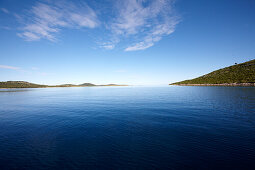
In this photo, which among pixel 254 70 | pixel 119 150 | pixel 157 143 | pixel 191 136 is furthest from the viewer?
pixel 254 70

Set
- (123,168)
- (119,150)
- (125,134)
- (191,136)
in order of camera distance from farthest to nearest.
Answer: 1. (125,134)
2. (191,136)
3. (119,150)
4. (123,168)

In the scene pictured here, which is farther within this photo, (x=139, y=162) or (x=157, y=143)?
(x=157, y=143)

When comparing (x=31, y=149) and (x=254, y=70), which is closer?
(x=31, y=149)

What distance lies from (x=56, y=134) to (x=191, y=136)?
→ 19072 millimetres

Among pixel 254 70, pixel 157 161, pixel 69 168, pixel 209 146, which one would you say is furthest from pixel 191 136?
→ pixel 254 70

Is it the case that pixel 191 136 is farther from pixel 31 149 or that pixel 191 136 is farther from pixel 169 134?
pixel 31 149

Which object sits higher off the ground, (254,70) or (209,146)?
(254,70)

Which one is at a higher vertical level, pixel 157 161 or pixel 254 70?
pixel 254 70

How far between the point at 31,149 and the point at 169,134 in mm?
16921

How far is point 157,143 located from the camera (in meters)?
12.7

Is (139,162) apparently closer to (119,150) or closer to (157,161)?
(157,161)

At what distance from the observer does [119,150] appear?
11.4m

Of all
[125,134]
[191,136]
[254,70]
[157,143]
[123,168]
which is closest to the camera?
[123,168]

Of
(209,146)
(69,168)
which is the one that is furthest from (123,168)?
(209,146)
